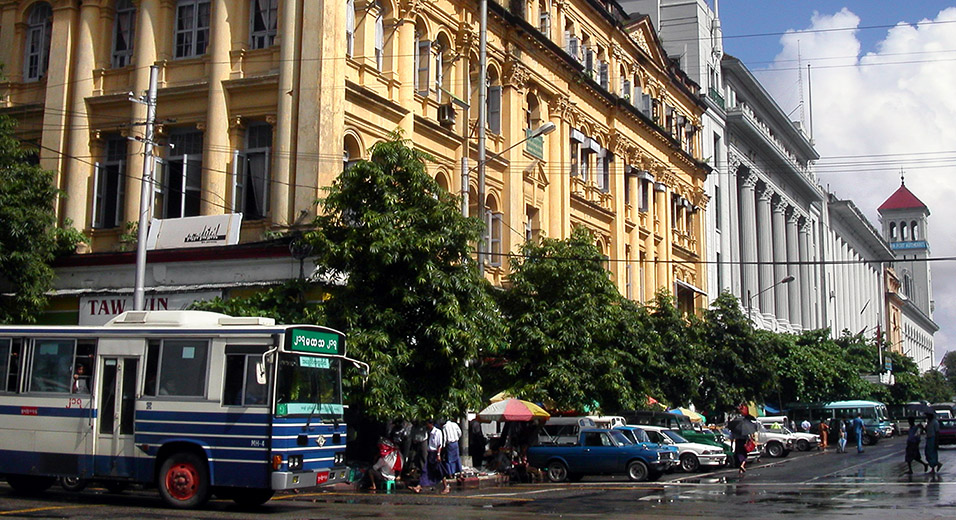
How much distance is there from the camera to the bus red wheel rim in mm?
16766

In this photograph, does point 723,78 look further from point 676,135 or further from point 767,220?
point 676,135

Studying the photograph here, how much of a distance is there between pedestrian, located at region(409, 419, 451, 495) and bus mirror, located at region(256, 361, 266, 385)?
A: 26.1 ft

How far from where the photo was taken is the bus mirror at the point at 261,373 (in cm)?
1638

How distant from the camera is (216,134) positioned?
2697cm

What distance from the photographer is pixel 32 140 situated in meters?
29.7

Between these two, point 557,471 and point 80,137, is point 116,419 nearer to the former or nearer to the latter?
point 80,137

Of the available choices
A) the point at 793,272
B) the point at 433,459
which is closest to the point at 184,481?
the point at 433,459

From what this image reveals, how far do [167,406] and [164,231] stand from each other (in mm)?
10575

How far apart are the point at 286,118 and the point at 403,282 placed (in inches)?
230

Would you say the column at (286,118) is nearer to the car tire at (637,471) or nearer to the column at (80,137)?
the column at (80,137)

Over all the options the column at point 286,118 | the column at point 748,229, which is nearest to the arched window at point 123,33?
the column at point 286,118

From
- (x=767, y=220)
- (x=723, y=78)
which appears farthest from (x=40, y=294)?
(x=767, y=220)

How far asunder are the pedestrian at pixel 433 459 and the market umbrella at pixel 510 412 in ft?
10.4

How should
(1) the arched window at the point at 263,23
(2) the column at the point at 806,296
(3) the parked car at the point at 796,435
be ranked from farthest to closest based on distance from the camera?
(2) the column at the point at 806,296 < (3) the parked car at the point at 796,435 < (1) the arched window at the point at 263,23
